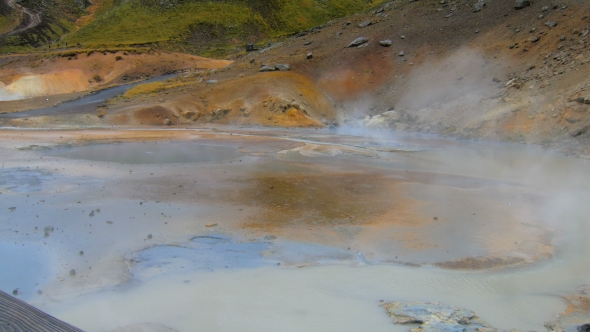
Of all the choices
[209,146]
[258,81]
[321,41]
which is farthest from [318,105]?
[209,146]

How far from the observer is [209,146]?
77.6 ft

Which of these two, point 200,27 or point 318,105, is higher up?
point 200,27

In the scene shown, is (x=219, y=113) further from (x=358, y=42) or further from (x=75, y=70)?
(x=75, y=70)

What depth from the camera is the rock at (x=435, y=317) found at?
722 centimetres

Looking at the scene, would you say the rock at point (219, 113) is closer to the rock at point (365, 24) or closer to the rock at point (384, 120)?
the rock at point (384, 120)

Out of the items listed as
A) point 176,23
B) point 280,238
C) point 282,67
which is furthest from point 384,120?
point 176,23

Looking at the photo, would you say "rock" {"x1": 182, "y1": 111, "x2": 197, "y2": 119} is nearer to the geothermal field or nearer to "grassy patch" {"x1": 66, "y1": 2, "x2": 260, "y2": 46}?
the geothermal field

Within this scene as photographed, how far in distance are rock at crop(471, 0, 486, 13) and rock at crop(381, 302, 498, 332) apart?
37625 mm

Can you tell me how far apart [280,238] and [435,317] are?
163 inches

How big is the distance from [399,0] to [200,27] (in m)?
30.1

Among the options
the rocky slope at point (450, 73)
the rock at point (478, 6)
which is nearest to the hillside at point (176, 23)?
the rocky slope at point (450, 73)

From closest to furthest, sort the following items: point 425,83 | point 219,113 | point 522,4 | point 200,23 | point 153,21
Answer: point 219,113, point 425,83, point 522,4, point 153,21, point 200,23

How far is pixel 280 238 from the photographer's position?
1098cm

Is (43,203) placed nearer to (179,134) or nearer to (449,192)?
(449,192)
